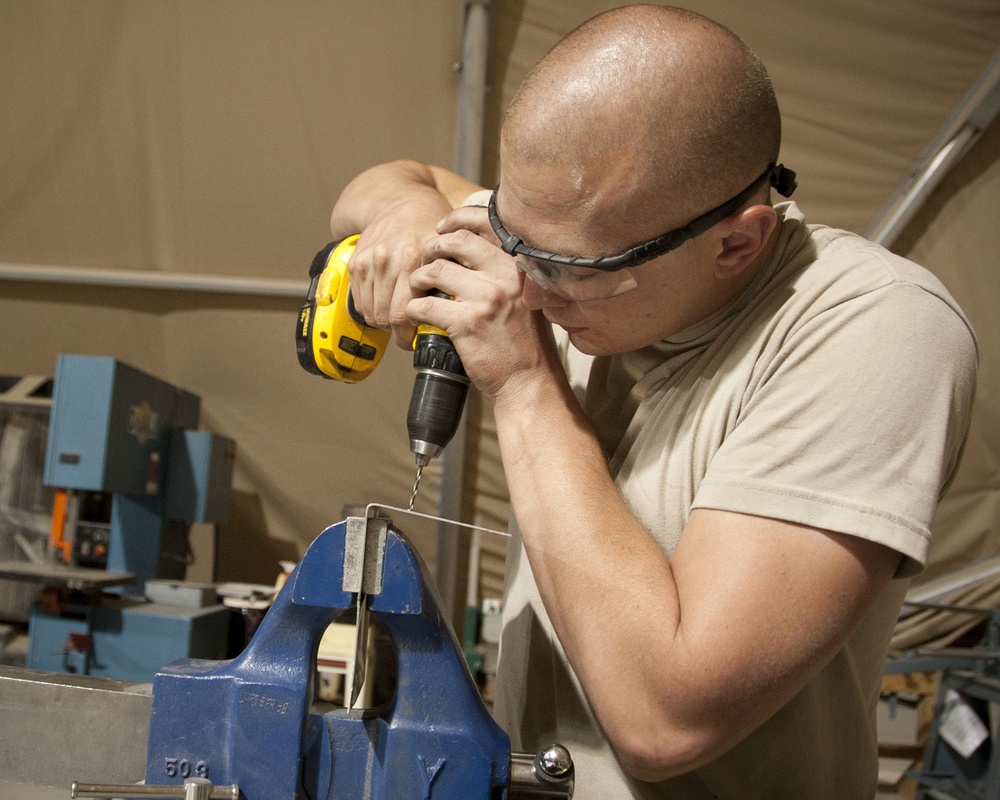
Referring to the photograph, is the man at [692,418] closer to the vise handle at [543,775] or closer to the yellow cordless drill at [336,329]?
the vise handle at [543,775]

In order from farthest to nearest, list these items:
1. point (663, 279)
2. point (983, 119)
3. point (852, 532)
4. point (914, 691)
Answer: point (914, 691) < point (983, 119) < point (663, 279) < point (852, 532)

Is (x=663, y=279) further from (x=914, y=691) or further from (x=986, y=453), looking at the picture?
(x=914, y=691)

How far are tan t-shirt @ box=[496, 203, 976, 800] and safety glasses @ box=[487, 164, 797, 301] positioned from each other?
0.31ft

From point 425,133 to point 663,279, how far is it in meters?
2.39

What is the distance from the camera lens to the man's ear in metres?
0.81

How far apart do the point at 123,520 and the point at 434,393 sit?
7.47ft

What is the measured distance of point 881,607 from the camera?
846mm

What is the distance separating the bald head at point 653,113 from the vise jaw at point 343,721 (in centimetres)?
40

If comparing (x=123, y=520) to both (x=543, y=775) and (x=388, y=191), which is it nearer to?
(x=388, y=191)

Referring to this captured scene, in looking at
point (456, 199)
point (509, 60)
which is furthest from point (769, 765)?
point (509, 60)

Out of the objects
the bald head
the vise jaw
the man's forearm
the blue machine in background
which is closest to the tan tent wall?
the blue machine in background

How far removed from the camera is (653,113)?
76 centimetres

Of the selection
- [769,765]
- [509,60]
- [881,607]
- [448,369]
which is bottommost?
[769,765]

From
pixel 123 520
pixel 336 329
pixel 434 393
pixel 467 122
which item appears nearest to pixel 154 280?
pixel 123 520
